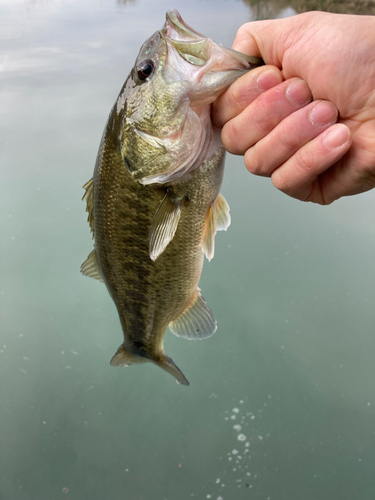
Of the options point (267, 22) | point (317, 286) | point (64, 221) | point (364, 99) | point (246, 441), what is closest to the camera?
point (364, 99)

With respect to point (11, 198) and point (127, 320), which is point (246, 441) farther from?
point (11, 198)

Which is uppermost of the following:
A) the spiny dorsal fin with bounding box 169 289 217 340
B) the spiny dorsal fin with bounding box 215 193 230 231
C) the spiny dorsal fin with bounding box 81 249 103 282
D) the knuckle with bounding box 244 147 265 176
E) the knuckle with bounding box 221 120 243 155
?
the knuckle with bounding box 221 120 243 155

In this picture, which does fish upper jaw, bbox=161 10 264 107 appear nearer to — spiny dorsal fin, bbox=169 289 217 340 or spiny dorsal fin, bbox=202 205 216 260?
spiny dorsal fin, bbox=202 205 216 260

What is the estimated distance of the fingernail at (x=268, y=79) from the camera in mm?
774

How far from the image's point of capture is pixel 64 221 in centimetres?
267

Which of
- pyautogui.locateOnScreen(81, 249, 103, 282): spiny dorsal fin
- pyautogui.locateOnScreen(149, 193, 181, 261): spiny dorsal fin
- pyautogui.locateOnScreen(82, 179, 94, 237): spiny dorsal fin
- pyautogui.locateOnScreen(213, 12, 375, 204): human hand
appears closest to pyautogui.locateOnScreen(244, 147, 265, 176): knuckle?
pyautogui.locateOnScreen(213, 12, 375, 204): human hand

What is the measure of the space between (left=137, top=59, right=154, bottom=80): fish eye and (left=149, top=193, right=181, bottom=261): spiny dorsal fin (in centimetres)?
29

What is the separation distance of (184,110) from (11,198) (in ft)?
7.73

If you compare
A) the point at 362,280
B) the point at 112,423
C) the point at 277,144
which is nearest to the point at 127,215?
the point at 277,144

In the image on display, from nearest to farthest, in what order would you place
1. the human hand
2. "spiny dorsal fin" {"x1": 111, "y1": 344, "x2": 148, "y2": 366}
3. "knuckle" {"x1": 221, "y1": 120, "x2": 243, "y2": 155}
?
1. the human hand
2. "knuckle" {"x1": 221, "y1": 120, "x2": 243, "y2": 155}
3. "spiny dorsal fin" {"x1": 111, "y1": 344, "x2": 148, "y2": 366}

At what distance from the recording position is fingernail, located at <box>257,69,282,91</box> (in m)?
0.77

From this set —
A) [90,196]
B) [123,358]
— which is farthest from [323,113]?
[123,358]

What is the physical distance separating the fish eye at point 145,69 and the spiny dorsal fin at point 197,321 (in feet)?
2.34

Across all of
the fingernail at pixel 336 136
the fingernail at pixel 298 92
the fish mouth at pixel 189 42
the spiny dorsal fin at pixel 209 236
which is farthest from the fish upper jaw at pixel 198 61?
the spiny dorsal fin at pixel 209 236
